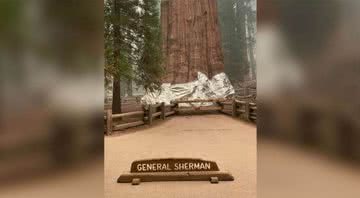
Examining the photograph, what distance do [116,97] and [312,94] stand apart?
238 centimetres

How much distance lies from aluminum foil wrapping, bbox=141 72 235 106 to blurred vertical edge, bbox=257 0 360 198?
2.25 meters

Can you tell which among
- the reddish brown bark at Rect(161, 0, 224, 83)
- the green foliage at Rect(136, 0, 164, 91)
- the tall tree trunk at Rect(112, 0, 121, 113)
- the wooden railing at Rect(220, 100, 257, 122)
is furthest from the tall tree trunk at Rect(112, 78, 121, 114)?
the wooden railing at Rect(220, 100, 257, 122)

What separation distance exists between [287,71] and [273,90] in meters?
0.03

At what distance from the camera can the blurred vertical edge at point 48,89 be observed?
1.16 ft

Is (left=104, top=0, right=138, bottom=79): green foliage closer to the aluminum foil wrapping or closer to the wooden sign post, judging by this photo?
the aluminum foil wrapping

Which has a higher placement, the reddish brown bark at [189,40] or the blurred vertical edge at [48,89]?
the reddish brown bark at [189,40]

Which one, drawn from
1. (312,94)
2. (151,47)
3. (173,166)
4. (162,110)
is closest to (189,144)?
(162,110)

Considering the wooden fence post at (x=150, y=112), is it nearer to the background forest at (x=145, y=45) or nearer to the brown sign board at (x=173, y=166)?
the background forest at (x=145, y=45)

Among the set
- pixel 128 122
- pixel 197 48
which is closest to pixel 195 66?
pixel 197 48

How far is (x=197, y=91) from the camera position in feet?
9.26

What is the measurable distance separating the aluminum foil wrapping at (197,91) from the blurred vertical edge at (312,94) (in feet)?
7.39

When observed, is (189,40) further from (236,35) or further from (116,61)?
(116,61)

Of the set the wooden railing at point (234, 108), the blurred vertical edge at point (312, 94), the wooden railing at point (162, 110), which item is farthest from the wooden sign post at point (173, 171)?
the blurred vertical edge at point (312, 94)

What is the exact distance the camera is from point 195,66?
2943mm
